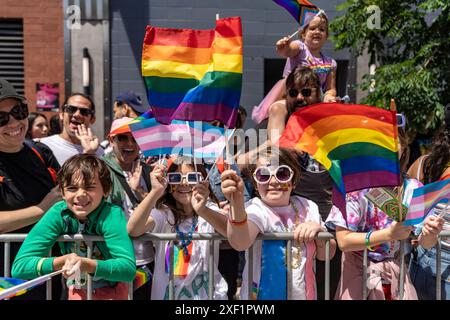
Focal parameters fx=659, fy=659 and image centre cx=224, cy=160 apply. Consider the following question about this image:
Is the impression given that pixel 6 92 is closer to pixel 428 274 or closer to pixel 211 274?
pixel 211 274

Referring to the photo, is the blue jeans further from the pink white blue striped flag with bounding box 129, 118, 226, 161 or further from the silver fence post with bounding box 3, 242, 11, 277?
the silver fence post with bounding box 3, 242, 11, 277

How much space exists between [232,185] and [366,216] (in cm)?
92

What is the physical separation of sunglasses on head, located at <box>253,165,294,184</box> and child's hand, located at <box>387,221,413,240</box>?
67cm

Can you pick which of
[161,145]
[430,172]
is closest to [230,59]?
[161,145]

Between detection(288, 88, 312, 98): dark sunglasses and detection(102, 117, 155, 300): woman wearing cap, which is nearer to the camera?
detection(102, 117, 155, 300): woman wearing cap

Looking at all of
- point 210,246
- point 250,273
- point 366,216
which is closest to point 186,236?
point 210,246

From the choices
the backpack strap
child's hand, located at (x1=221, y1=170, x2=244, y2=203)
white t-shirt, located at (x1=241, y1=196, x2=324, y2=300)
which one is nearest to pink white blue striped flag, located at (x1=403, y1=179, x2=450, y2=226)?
white t-shirt, located at (x1=241, y1=196, x2=324, y2=300)

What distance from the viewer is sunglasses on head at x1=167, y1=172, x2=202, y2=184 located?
12.7ft

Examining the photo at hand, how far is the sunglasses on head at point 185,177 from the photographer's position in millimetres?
3871

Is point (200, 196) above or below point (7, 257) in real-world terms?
above

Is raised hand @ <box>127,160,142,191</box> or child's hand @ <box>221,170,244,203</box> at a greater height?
child's hand @ <box>221,170,244,203</box>

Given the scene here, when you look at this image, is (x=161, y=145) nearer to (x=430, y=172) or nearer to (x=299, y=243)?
(x=299, y=243)

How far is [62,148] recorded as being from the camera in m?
5.40

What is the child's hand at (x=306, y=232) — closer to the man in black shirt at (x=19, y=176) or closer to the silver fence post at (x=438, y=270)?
the silver fence post at (x=438, y=270)
